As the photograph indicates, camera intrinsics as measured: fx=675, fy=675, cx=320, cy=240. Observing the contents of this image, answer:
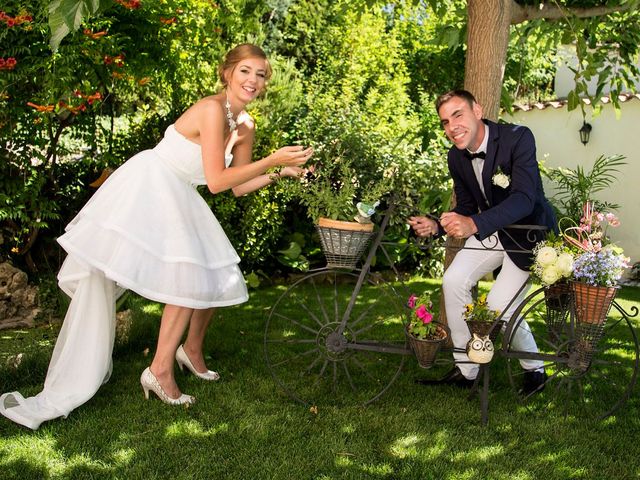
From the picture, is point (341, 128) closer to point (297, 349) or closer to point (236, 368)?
point (297, 349)

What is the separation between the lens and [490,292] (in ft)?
13.6

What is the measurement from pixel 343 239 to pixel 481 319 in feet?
3.00

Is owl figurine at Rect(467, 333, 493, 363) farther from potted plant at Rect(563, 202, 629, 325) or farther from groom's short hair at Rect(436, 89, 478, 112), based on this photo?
groom's short hair at Rect(436, 89, 478, 112)

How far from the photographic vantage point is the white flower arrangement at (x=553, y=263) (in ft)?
11.9

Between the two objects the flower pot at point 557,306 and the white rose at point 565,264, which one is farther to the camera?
the flower pot at point 557,306

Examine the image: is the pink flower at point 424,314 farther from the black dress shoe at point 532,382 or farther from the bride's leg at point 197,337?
the bride's leg at point 197,337

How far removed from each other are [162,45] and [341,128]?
109 inches

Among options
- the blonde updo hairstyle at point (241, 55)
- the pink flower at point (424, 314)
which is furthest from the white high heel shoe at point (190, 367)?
the blonde updo hairstyle at point (241, 55)

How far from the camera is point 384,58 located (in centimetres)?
1057

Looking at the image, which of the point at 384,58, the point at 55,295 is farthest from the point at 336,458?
the point at 384,58

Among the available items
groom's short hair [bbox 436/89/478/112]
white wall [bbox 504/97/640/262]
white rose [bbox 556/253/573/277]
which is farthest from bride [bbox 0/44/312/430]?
white wall [bbox 504/97/640/262]

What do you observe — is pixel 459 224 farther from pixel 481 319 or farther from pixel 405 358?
pixel 405 358

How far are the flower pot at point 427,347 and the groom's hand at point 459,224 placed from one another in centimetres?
57

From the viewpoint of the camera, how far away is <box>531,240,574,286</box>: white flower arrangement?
362 centimetres
